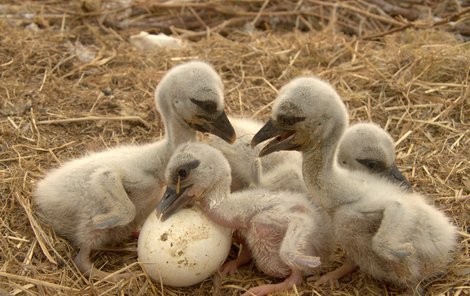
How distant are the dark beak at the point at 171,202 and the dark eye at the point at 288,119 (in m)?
0.59

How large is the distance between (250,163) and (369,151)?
2.29 feet

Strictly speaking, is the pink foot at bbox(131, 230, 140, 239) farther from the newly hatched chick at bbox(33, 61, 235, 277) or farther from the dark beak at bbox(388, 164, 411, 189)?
the dark beak at bbox(388, 164, 411, 189)

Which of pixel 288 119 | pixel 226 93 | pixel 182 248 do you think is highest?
pixel 288 119

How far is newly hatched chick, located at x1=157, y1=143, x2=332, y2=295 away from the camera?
11.3ft

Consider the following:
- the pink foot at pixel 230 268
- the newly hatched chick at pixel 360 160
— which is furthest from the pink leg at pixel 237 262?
the newly hatched chick at pixel 360 160

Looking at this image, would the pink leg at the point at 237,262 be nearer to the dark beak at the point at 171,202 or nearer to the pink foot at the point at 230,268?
the pink foot at the point at 230,268

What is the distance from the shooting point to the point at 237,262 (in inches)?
145

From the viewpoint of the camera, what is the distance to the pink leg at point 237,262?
363 centimetres

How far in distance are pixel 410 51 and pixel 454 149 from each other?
1313mm

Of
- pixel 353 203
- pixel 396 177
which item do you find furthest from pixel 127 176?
pixel 396 177

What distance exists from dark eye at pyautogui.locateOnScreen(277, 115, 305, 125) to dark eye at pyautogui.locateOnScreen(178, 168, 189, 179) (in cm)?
55

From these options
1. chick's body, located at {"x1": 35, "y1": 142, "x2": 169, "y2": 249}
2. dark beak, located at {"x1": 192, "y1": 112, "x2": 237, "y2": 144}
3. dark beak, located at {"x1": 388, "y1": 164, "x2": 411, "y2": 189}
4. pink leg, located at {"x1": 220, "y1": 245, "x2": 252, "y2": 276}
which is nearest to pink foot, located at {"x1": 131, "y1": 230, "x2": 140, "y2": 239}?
chick's body, located at {"x1": 35, "y1": 142, "x2": 169, "y2": 249}

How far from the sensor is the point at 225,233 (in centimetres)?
355

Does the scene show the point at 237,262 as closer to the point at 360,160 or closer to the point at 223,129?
the point at 223,129
